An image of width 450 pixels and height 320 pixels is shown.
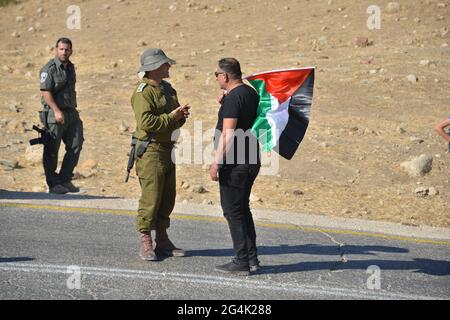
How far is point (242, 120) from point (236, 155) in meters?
0.29

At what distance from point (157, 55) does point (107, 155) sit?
286 inches

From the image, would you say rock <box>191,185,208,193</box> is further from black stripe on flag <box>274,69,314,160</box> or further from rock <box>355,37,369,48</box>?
rock <box>355,37,369,48</box>

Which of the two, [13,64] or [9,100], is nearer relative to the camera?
[9,100]

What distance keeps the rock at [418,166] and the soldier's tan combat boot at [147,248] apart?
724 centimetres

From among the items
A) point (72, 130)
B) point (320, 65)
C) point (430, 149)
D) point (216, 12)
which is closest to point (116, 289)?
point (72, 130)

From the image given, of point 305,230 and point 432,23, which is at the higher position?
point 432,23

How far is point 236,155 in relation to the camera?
7.28m

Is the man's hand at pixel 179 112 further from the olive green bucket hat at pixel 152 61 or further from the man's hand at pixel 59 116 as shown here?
the man's hand at pixel 59 116

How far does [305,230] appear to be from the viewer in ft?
31.5

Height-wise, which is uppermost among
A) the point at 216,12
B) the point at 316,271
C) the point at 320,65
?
the point at 216,12

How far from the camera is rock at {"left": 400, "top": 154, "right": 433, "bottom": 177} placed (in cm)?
1400

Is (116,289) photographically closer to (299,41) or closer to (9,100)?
(9,100)

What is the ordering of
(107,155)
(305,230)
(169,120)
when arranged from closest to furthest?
(169,120), (305,230), (107,155)

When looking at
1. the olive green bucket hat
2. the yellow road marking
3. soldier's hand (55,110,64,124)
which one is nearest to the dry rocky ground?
soldier's hand (55,110,64,124)
